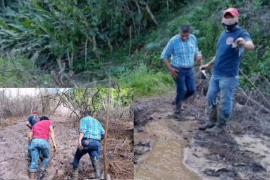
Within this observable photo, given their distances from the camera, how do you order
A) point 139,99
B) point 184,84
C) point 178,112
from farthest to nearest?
point 139,99 < point 178,112 < point 184,84

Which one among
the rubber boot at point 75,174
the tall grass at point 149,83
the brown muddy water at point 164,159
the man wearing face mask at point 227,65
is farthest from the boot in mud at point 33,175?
the tall grass at point 149,83

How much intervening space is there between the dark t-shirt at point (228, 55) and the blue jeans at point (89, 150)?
2.10 m

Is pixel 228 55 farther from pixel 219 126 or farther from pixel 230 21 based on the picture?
pixel 219 126

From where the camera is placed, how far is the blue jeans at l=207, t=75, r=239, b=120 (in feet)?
19.6

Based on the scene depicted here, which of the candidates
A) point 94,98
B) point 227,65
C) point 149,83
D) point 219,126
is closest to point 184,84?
point 219,126

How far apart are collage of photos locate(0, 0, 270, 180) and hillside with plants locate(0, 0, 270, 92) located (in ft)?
0.08

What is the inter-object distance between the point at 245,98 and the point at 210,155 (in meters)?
1.84

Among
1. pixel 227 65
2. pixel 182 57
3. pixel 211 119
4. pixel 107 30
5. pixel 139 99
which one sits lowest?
pixel 211 119

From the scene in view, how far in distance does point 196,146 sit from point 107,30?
6.65m

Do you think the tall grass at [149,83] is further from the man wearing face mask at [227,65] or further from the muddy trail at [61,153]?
the muddy trail at [61,153]

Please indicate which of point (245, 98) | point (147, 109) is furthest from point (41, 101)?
point (245, 98)

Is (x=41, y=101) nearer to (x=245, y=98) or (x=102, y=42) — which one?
(x=245, y=98)

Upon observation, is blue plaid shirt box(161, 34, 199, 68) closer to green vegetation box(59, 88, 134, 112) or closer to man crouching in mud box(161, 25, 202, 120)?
man crouching in mud box(161, 25, 202, 120)

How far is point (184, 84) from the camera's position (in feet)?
21.2
